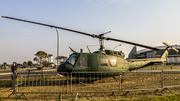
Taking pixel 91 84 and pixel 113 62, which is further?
pixel 113 62

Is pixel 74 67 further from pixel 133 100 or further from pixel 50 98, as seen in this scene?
pixel 133 100

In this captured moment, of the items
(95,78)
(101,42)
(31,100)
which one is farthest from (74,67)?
(31,100)

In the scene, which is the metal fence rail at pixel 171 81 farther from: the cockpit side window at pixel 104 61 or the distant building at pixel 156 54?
the distant building at pixel 156 54

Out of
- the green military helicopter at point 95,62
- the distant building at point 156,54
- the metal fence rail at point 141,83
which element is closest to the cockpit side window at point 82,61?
the green military helicopter at point 95,62

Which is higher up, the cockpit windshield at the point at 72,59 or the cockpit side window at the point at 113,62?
the cockpit windshield at the point at 72,59

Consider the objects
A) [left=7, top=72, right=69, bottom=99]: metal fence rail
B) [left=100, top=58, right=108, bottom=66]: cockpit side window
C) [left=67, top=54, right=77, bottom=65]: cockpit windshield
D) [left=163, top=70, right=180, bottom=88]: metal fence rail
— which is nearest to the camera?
[left=7, top=72, right=69, bottom=99]: metal fence rail

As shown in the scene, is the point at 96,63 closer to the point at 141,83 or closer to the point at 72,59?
the point at 72,59

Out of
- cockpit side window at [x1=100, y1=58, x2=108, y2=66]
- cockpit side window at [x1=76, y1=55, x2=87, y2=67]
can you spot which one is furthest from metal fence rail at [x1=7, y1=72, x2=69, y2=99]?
cockpit side window at [x1=100, y1=58, x2=108, y2=66]

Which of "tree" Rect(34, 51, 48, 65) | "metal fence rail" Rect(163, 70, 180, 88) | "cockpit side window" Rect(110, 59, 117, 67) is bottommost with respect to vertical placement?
"metal fence rail" Rect(163, 70, 180, 88)

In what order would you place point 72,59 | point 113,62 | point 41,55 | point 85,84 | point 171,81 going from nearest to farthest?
point 85,84, point 72,59, point 113,62, point 171,81, point 41,55

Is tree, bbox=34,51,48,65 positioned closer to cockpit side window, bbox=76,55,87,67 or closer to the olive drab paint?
the olive drab paint

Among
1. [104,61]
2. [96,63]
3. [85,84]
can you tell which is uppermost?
[104,61]

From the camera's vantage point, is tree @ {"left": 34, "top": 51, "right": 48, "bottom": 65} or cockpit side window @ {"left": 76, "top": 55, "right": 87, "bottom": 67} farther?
tree @ {"left": 34, "top": 51, "right": 48, "bottom": 65}

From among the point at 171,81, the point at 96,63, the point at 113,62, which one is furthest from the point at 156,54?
the point at 96,63
